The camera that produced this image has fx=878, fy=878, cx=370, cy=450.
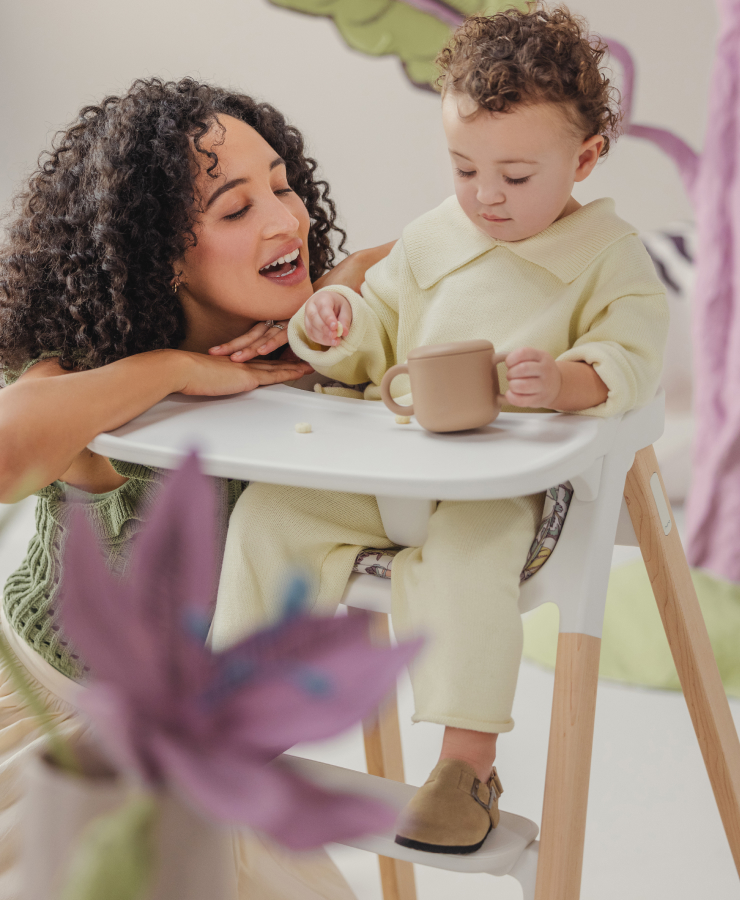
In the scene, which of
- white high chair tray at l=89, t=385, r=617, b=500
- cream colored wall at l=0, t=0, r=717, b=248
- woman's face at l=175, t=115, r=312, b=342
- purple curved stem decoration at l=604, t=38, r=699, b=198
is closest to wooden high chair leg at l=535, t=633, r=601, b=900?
white high chair tray at l=89, t=385, r=617, b=500

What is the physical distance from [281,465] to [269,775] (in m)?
0.48

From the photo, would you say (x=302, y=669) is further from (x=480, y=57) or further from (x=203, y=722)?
(x=480, y=57)

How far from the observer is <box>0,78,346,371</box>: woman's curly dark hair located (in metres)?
0.94

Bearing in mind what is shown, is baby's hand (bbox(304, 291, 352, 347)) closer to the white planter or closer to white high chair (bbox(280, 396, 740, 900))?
white high chair (bbox(280, 396, 740, 900))

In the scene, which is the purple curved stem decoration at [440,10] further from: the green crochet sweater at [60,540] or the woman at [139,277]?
the green crochet sweater at [60,540]

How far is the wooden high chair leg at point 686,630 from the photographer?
0.94m

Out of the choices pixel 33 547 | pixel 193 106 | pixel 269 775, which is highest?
pixel 193 106

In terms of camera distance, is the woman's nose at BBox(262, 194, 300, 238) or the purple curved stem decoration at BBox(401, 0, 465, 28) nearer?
the woman's nose at BBox(262, 194, 300, 238)

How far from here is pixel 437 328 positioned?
0.94 m

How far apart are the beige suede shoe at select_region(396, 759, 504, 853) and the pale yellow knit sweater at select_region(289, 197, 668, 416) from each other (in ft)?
1.11

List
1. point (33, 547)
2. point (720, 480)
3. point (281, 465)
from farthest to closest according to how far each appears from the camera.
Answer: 1. point (720, 480)
2. point (33, 547)
3. point (281, 465)

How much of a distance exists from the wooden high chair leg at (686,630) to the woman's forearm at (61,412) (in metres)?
0.52

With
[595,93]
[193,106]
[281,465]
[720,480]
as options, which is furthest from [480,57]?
[720,480]

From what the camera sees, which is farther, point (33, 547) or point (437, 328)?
point (33, 547)
